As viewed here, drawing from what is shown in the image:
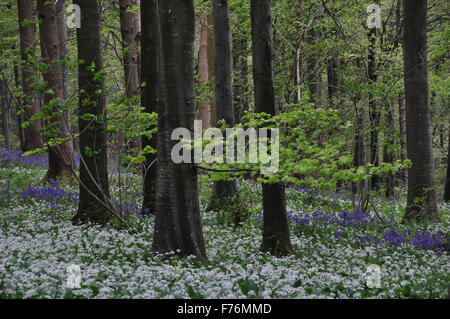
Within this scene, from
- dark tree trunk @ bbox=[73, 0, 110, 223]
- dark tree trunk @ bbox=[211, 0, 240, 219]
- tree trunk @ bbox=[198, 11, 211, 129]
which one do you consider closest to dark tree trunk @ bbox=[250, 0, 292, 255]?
dark tree trunk @ bbox=[211, 0, 240, 219]

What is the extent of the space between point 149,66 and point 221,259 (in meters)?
5.26

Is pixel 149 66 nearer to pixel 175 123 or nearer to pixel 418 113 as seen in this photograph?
pixel 175 123

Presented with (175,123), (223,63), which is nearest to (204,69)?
(223,63)

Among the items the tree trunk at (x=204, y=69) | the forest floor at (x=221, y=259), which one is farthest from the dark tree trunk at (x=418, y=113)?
the tree trunk at (x=204, y=69)

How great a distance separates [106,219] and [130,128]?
6.63ft

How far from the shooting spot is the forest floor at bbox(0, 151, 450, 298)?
192 inches

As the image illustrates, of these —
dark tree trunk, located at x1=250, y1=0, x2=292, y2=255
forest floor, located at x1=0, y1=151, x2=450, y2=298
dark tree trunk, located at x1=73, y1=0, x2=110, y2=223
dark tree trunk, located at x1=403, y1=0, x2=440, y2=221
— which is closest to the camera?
forest floor, located at x1=0, y1=151, x2=450, y2=298

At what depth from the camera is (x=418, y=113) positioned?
9.95m

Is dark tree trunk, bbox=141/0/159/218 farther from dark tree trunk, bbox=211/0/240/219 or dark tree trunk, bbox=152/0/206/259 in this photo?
dark tree trunk, bbox=152/0/206/259

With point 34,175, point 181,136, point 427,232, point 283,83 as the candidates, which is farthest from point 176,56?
point 34,175

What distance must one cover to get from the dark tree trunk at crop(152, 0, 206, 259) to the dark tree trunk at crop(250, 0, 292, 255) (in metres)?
1.13

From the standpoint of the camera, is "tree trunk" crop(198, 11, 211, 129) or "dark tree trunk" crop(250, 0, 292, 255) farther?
"tree trunk" crop(198, 11, 211, 129)
